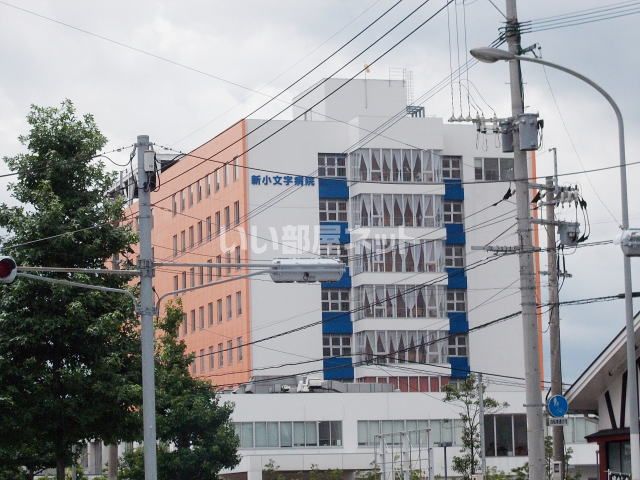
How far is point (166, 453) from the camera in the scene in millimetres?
55781

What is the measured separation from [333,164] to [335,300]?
9.24m

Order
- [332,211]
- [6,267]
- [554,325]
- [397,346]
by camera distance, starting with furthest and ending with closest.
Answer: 1. [332,211]
2. [397,346]
3. [554,325]
4. [6,267]

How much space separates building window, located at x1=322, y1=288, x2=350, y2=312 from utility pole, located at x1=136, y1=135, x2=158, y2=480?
67.7 meters

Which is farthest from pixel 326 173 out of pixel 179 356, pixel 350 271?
pixel 179 356

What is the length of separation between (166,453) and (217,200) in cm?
4457

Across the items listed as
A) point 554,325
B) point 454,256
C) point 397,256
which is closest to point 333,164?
point 397,256

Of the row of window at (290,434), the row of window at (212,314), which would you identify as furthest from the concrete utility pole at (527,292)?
the row of window at (212,314)

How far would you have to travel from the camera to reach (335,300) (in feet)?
314

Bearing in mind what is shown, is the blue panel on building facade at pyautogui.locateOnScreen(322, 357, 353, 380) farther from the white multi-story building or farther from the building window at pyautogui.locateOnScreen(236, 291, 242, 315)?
the building window at pyautogui.locateOnScreen(236, 291, 242, 315)

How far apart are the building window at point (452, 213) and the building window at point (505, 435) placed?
51.6 ft

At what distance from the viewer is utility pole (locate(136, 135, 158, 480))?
1071 inches

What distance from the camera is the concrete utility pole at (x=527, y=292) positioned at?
26656 mm

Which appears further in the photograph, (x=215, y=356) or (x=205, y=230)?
(x=205, y=230)

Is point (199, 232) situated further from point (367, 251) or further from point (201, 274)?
point (367, 251)
